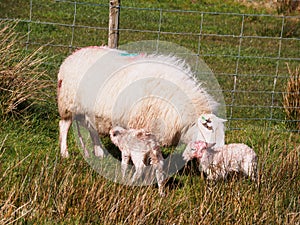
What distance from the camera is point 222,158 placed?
16.8ft

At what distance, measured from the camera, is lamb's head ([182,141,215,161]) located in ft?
16.9

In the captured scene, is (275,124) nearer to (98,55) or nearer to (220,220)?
(98,55)

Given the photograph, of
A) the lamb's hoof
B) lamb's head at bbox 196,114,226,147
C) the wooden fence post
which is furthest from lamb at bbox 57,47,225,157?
the wooden fence post

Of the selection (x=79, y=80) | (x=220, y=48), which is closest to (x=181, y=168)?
(x=79, y=80)

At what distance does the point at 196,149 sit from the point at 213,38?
898 cm

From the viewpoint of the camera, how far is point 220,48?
12.7 meters

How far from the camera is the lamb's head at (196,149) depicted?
5.15m

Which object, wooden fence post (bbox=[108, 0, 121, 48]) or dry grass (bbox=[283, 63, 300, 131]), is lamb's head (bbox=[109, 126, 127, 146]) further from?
dry grass (bbox=[283, 63, 300, 131])

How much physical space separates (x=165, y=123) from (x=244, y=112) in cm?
313

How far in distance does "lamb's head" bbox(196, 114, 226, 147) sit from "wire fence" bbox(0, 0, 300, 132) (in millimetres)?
2428

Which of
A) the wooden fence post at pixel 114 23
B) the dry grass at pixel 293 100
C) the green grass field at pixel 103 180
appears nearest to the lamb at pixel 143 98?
the green grass field at pixel 103 180

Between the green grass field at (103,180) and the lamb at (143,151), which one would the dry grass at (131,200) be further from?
the lamb at (143,151)

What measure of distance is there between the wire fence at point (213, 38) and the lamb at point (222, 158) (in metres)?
2.59

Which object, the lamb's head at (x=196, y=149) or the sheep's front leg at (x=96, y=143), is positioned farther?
the sheep's front leg at (x=96, y=143)
